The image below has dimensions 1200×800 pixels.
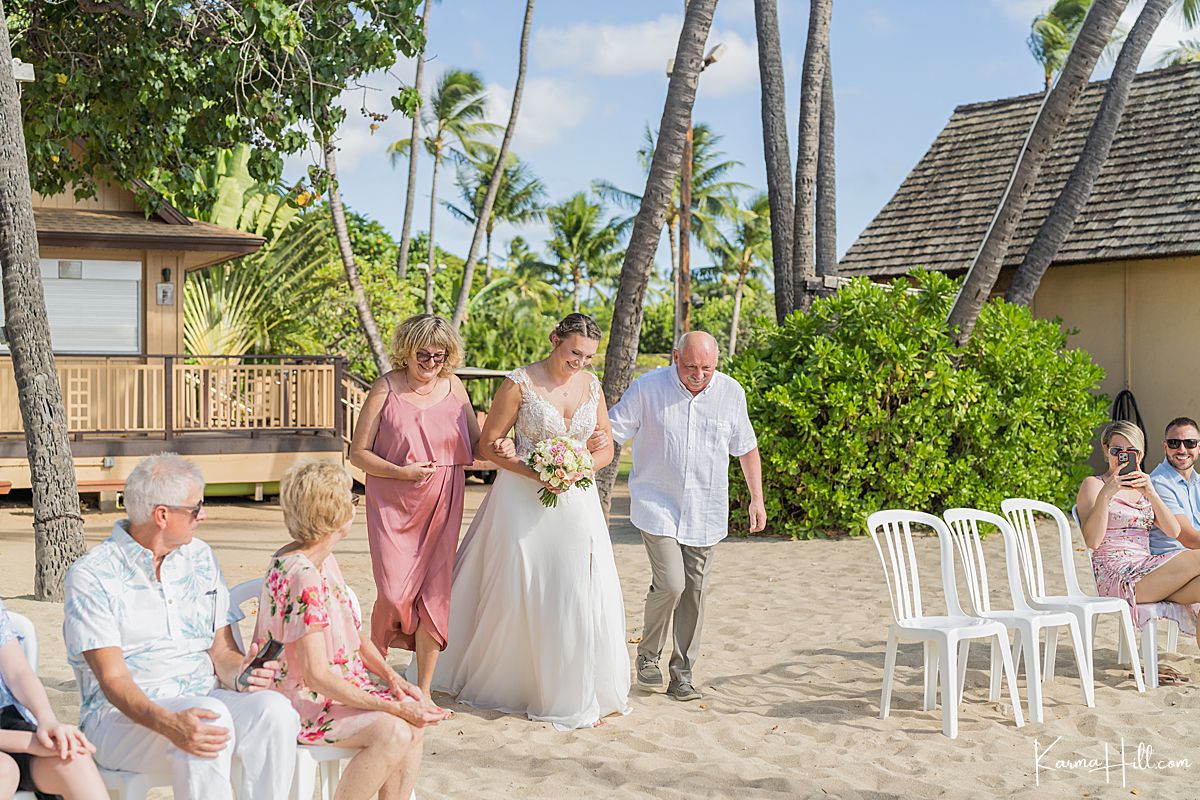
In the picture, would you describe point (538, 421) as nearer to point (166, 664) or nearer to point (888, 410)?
point (166, 664)

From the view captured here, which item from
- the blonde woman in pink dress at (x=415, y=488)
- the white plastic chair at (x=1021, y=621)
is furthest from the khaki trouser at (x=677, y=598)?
the white plastic chair at (x=1021, y=621)

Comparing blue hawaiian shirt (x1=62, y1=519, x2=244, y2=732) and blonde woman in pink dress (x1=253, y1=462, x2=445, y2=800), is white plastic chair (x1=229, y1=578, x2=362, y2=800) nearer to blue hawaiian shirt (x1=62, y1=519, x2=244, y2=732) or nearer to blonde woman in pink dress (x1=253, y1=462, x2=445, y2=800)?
blonde woman in pink dress (x1=253, y1=462, x2=445, y2=800)

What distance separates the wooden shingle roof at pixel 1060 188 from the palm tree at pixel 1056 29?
1721 cm

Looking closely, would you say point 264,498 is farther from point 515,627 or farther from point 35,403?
point 515,627

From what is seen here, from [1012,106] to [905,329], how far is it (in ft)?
31.6

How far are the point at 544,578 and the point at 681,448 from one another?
105cm

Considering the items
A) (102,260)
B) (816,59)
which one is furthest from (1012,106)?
(102,260)

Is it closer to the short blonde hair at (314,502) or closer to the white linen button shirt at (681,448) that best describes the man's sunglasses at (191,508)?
the short blonde hair at (314,502)

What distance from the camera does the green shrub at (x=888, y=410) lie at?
42.4 ft

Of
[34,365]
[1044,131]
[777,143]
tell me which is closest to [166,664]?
[34,365]

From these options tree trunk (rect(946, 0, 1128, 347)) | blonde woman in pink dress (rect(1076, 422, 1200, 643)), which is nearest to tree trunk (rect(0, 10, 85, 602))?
blonde woman in pink dress (rect(1076, 422, 1200, 643))

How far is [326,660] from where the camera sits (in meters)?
3.81

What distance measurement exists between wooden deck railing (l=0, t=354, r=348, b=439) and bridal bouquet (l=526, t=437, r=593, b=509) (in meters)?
10.9

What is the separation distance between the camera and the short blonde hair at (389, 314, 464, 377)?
229 inches
